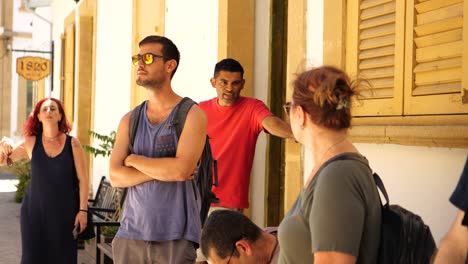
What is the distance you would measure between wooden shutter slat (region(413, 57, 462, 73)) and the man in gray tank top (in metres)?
1.08

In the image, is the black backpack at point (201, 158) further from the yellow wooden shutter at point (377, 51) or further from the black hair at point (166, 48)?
the yellow wooden shutter at point (377, 51)

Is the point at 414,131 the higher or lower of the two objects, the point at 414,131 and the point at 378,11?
the lower

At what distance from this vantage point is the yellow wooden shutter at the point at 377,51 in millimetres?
4074

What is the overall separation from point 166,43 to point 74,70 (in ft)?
42.1

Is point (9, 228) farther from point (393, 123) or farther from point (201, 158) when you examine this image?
point (393, 123)

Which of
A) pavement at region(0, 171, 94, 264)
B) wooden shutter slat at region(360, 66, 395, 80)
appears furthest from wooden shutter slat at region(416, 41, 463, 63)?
pavement at region(0, 171, 94, 264)

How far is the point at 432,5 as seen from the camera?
12.5 ft

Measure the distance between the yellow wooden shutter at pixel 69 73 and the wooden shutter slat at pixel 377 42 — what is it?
12.3 meters

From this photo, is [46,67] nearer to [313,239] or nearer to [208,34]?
[208,34]

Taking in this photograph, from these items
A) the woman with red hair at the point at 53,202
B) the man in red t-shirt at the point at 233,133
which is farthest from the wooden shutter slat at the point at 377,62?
the woman with red hair at the point at 53,202

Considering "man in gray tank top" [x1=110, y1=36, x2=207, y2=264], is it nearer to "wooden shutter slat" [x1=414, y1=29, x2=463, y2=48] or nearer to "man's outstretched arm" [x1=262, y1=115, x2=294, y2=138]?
"man's outstretched arm" [x1=262, y1=115, x2=294, y2=138]

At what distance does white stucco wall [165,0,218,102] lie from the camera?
729cm

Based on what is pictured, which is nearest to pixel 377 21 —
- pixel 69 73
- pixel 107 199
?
pixel 107 199

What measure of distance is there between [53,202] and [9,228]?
6739 millimetres
